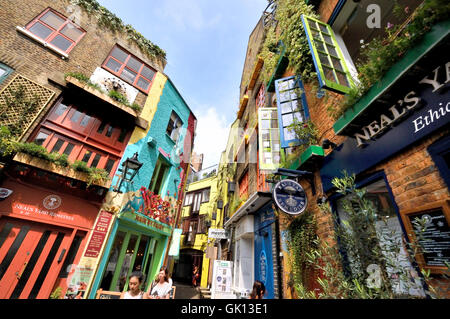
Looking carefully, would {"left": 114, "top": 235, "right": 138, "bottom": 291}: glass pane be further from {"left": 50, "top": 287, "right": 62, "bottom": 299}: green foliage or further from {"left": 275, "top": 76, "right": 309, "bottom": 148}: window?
{"left": 275, "top": 76, "right": 309, "bottom": 148}: window

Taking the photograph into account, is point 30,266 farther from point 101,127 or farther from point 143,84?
point 143,84

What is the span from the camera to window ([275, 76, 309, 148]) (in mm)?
4895

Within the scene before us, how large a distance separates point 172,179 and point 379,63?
988cm

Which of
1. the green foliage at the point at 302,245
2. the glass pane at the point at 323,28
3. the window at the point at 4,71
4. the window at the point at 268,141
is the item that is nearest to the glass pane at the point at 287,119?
the window at the point at 268,141

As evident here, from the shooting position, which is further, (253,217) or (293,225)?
(253,217)

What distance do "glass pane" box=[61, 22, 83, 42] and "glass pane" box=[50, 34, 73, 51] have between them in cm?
30

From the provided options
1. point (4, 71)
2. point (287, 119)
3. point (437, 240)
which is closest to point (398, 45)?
point (437, 240)

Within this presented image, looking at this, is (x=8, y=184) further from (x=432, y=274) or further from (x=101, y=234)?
(x=432, y=274)

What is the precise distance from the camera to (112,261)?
7113 mm

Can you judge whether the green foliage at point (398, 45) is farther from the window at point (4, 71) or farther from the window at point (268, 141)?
the window at point (4, 71)

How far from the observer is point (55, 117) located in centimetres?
686

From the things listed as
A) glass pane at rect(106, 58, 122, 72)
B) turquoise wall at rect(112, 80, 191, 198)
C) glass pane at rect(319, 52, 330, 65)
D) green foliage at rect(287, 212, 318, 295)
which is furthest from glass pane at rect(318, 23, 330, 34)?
glass pane at rect(106, 58, 122, 72)
